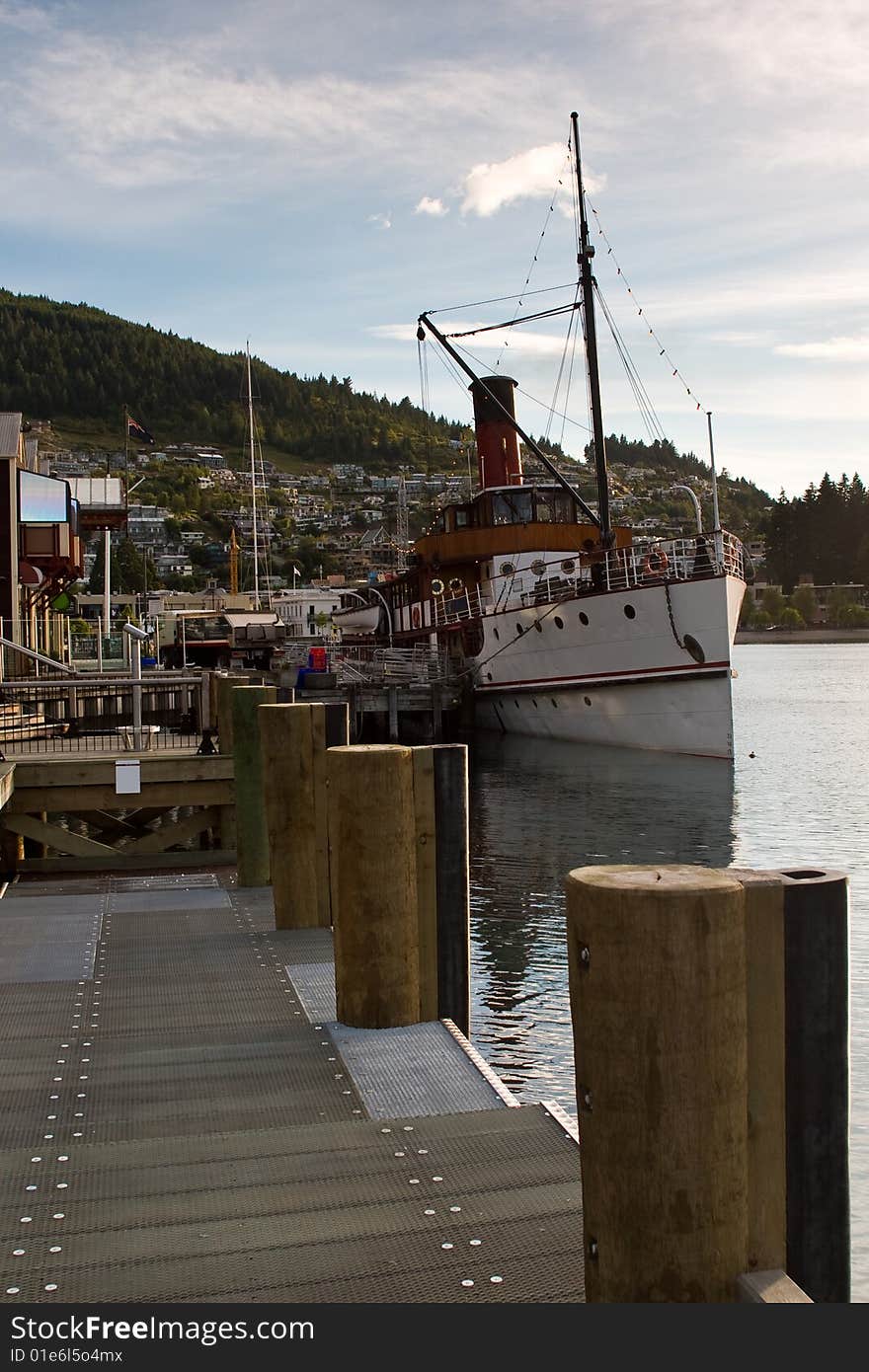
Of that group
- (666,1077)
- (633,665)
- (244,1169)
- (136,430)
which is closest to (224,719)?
(244,1169)

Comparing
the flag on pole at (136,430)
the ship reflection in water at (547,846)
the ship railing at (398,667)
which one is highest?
the flag on pole at (136,430)

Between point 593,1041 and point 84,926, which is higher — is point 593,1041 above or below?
above

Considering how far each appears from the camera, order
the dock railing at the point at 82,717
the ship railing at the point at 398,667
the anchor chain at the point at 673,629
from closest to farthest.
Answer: the dock railing at the point at 82,717, the anchor chain at the point at 673,629, the ship railing at the point at 398,667

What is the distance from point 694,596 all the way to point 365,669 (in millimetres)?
14999

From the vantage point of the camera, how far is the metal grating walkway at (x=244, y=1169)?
3381mm

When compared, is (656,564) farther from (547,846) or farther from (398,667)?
(547,846)

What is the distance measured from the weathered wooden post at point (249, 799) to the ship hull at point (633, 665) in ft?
67.5

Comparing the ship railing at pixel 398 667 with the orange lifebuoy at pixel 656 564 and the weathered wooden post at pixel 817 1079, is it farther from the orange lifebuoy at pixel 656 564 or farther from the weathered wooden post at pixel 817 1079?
the weathered wooden post at pixel 817 1079

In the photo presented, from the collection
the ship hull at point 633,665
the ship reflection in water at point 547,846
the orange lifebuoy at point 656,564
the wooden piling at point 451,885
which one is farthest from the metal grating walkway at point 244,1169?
the orange lifebuoy at point 656,564

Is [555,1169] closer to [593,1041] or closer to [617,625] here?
[593,1041]

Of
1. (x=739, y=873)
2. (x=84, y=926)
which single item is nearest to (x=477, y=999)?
(x=84, y=926)

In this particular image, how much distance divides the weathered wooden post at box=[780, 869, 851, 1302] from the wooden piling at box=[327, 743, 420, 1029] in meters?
2.74

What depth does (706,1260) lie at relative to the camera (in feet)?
9.62

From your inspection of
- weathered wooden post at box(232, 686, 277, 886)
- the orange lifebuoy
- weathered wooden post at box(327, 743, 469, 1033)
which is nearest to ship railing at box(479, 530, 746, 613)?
the orange lifebuoy
